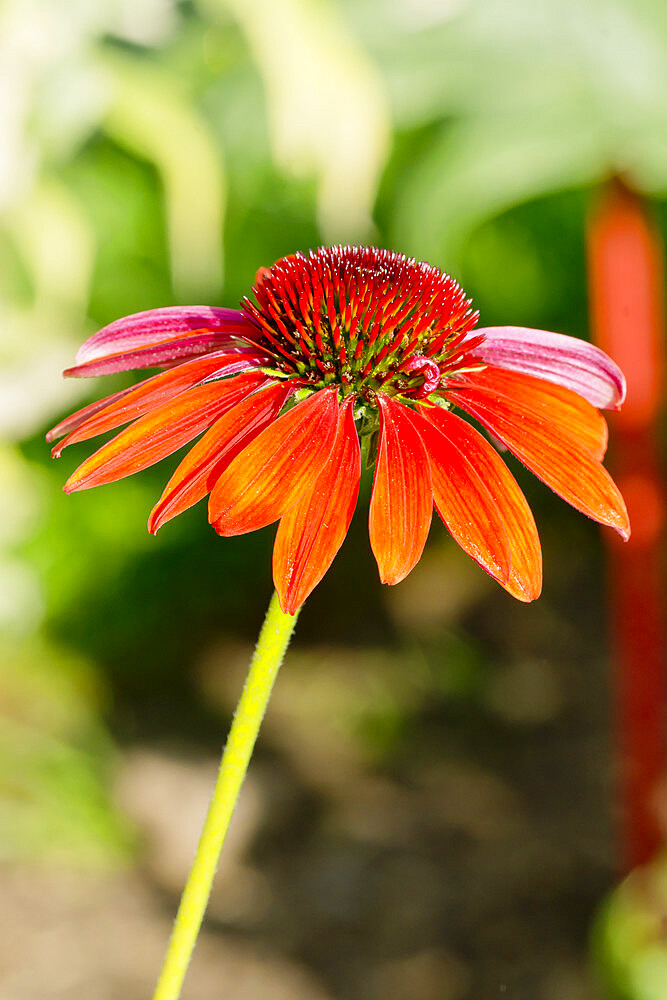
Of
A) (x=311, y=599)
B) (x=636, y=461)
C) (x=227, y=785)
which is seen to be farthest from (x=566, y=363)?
→ (x=311, y=599)

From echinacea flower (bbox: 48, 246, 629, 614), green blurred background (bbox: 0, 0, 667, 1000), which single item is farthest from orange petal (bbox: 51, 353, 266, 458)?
green blurred background (bbox: 0, 0, 667, 1000)

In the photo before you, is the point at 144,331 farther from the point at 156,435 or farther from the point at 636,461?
the point at 636,461

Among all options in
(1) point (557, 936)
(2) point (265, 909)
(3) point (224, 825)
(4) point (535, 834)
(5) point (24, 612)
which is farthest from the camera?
(5) point (24, 612)

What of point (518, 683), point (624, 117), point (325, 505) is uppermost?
point (624, 117)

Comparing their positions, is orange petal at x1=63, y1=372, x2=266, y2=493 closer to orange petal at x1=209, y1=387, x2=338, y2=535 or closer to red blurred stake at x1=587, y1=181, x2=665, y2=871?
orange petal at x1=209, y1=387, x2=338, y2=535

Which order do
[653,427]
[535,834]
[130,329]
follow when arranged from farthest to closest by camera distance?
[535,834] → [653,427] → [130,329]

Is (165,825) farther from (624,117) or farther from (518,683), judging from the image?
(624,117)

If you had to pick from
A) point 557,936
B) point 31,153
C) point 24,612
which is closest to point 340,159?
point 31,153
